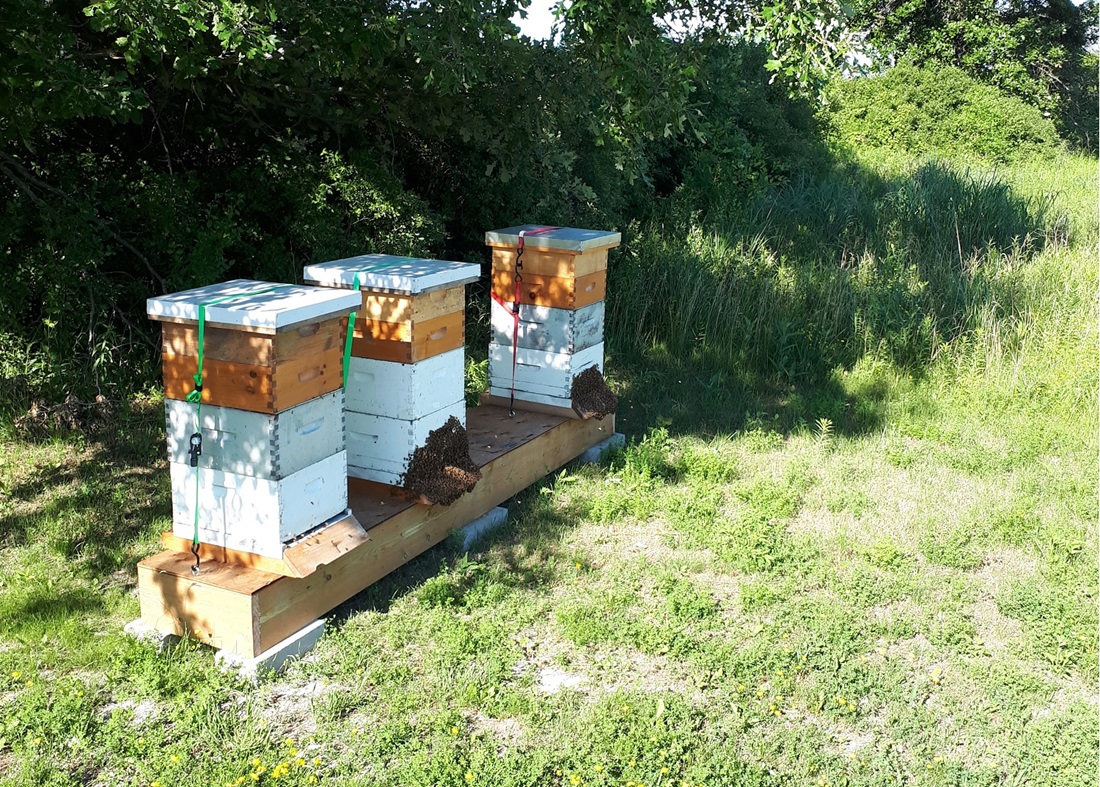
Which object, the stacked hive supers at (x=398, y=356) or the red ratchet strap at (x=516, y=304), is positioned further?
the red ratchet strap at (x=516, y=304)

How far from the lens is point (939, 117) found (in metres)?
18.2

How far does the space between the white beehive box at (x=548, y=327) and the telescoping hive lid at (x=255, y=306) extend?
157 cm

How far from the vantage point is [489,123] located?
6043 millimetres

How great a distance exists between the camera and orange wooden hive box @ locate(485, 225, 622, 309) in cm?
473

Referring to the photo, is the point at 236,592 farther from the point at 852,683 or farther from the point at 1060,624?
the point at 1060,624

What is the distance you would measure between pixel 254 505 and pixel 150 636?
2.03 feet

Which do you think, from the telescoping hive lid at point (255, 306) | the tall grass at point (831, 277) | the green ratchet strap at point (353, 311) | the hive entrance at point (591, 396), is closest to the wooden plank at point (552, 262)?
the hive entrance at point (591, 396)

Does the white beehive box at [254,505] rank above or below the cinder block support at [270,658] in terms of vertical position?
above

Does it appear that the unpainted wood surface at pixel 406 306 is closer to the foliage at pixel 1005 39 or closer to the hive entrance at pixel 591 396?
the hive entrance at pixel 591 396

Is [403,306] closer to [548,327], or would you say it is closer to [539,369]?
[548,327]

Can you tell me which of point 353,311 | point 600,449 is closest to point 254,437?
point 353,311

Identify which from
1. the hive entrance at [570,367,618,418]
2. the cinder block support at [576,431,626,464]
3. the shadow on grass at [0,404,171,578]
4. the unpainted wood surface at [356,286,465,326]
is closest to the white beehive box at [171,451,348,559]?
the unpainted wood surface at [356,286,465,326]

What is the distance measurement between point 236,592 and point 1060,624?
295 cm

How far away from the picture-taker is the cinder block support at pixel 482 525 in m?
4.28
